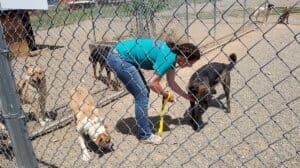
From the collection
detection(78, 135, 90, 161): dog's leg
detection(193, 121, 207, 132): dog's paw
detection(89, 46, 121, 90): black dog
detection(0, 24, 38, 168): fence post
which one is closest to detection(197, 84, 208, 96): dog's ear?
detection(193, 121, 207, 132): dog's paw

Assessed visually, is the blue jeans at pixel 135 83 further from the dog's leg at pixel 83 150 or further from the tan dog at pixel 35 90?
the tan dog at pixel 35 90

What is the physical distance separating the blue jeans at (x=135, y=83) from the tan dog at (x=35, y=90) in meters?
1.61

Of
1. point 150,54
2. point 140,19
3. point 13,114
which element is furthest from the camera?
point 140,19

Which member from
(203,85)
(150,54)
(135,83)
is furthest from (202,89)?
(150,54)

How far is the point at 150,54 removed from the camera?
4.15 meters

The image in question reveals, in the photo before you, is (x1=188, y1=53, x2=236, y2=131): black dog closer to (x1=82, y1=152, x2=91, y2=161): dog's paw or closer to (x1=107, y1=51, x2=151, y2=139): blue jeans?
(x1=107, y1=51, x2=151, y2=139): blue jeans

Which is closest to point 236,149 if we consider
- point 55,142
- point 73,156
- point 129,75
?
point 129,75

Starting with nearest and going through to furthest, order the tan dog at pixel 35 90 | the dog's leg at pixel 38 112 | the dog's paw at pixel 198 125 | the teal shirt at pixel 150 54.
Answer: the teal shirt at pixel 150 54
the dog's paw at pixel 198 125
the tan dog at pixel 35 90
the dog's leg at pixel 38 112

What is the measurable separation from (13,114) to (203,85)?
10.1 feet

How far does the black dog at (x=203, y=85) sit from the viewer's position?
5152mm

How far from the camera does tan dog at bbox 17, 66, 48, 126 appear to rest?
5.79 meters

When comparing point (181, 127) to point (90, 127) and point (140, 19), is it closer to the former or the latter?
point (90, 127)

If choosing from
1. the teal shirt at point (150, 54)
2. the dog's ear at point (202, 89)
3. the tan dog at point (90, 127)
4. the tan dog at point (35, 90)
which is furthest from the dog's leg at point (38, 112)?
the dog's ear at point (202, 89)

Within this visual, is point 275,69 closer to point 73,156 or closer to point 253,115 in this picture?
point 253,115
